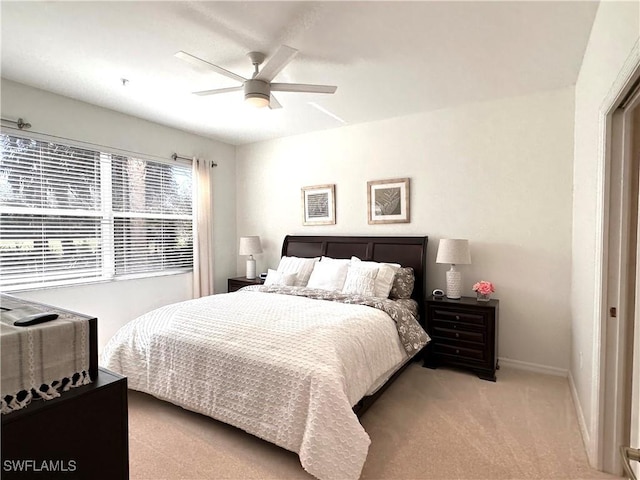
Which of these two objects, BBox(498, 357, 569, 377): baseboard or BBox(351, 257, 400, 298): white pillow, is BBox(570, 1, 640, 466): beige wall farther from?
BBox(351, 257, 400, 298): white pillow

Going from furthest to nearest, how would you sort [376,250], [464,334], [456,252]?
[376,250] → [456,252] → [464,334]

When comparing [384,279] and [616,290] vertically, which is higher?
[616,290]

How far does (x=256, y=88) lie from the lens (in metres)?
2.53

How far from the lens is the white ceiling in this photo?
81.3 inches

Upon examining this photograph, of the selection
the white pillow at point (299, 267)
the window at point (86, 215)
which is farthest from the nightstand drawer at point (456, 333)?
the window at point (86, 215)

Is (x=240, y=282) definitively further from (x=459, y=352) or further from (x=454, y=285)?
(x=459, y=352)

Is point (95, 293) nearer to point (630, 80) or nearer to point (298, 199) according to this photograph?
point (298, 199)

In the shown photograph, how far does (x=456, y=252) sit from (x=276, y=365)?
217 centimetres

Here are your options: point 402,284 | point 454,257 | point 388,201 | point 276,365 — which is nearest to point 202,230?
point 388,201

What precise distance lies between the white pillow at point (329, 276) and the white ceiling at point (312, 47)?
1.75 meters

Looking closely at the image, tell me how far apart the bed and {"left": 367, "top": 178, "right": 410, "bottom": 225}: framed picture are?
1088 millimetres

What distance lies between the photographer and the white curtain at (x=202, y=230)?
4.67 meters

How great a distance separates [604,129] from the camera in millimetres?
1899

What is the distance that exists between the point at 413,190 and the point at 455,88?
1.14 metres
